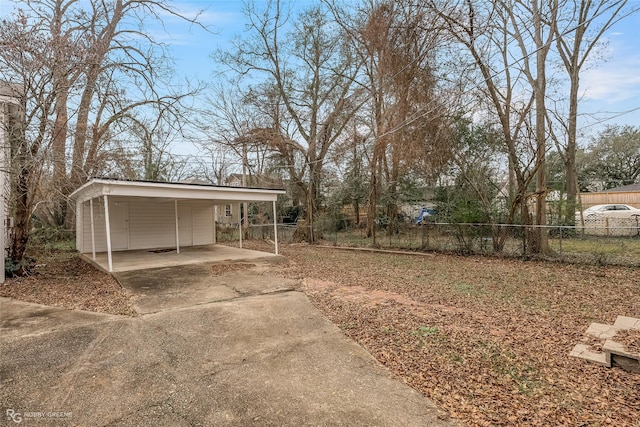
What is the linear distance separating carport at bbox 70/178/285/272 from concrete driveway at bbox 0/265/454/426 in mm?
4338

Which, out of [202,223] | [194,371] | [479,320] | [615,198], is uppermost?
[615,198]

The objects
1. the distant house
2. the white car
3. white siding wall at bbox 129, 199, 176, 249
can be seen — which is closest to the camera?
white siding wall at bbox 129, 199, 176, 249

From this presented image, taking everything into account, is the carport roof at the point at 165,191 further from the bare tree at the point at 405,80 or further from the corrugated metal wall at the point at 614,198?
the corrugated metal wall at the point at 614,198

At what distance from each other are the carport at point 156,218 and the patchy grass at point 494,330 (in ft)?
10.5

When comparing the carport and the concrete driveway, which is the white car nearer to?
the carport

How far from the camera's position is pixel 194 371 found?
3000 millimetres

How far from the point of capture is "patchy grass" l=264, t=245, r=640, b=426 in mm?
2500

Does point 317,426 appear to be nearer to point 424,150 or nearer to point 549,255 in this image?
point 549,255

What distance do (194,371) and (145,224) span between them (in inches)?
406

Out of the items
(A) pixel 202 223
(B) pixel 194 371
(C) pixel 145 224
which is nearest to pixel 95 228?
Answer: (C) pixel 145 224

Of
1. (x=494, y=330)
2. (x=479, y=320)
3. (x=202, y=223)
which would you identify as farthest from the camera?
(x=202, y=223)

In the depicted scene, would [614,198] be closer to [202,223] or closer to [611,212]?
[611,212]

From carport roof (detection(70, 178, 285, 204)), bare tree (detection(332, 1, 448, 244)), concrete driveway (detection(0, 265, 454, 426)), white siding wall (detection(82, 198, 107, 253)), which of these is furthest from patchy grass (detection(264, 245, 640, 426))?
white siding wall (detection(82, 198, 107, 253))

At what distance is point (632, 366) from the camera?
296cm
